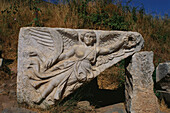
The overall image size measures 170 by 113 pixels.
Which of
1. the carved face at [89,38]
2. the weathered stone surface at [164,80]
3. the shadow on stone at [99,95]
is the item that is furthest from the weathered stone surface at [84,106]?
the weathered stone surface at [164,80]

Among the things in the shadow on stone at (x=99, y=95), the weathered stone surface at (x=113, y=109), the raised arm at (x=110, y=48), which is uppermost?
the raised arm at (x=110, y=48)

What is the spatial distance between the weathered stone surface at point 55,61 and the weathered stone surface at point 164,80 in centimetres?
127

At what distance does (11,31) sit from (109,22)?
10.6ft

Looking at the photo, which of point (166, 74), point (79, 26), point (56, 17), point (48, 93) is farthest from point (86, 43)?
point (56, 17)

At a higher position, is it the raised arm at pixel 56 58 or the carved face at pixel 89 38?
the carved face at pixel 89 38

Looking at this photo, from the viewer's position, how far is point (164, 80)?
3.31 metres

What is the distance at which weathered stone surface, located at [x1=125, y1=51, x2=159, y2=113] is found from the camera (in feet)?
8.84

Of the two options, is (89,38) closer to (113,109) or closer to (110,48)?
(110,48)

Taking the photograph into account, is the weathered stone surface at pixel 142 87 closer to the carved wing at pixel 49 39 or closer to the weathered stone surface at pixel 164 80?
the weathered stone surface at pixel 164 80

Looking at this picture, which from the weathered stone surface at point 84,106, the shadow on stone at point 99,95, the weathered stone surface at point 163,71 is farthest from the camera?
the shadow on stone at point 99,95

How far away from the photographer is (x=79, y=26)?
15.8ft

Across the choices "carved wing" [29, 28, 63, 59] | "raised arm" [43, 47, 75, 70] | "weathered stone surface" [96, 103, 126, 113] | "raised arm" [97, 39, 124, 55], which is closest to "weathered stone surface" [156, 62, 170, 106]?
"weathered stone surface" [96, 103, 126, 113]

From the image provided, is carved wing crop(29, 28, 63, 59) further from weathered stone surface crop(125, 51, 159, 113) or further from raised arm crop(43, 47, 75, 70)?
weathered stone surface crop(125, 51, 159, 113)

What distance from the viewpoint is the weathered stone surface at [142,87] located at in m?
2.70
